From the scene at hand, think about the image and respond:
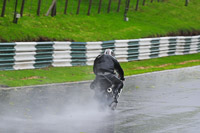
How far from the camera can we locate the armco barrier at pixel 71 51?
17.0 metres

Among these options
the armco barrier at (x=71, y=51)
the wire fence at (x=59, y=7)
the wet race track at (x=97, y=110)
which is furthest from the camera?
the wire fence at (x=59, y=7)

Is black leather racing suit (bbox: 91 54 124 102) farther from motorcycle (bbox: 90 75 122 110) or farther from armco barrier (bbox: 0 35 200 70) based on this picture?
armco barrier (bbox: 0 35 200 70)

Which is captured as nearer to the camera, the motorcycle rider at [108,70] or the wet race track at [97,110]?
the wet race track at [97,110]

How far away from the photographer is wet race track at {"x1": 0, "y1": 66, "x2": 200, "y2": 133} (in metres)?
9.37

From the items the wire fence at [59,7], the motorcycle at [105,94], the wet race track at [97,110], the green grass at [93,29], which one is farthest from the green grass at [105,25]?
the motorcycle at [105,94]

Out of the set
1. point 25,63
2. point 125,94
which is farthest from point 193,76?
point 25,63

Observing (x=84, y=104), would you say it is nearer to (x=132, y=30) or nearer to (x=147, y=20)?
(x=132, y=30)

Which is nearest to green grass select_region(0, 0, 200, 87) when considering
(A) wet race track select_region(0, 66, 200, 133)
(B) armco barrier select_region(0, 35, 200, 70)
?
(B) armco barrier select_region(0, 35, 200, 70)

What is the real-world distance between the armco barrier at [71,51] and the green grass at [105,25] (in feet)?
5.58

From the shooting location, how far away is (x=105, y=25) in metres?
28.6

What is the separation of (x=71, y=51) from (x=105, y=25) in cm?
948

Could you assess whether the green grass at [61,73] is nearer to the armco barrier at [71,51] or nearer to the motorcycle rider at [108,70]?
the armco barrier at [71,51]

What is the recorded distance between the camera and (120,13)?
34.5 metres

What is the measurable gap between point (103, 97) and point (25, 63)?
21.8 ft
